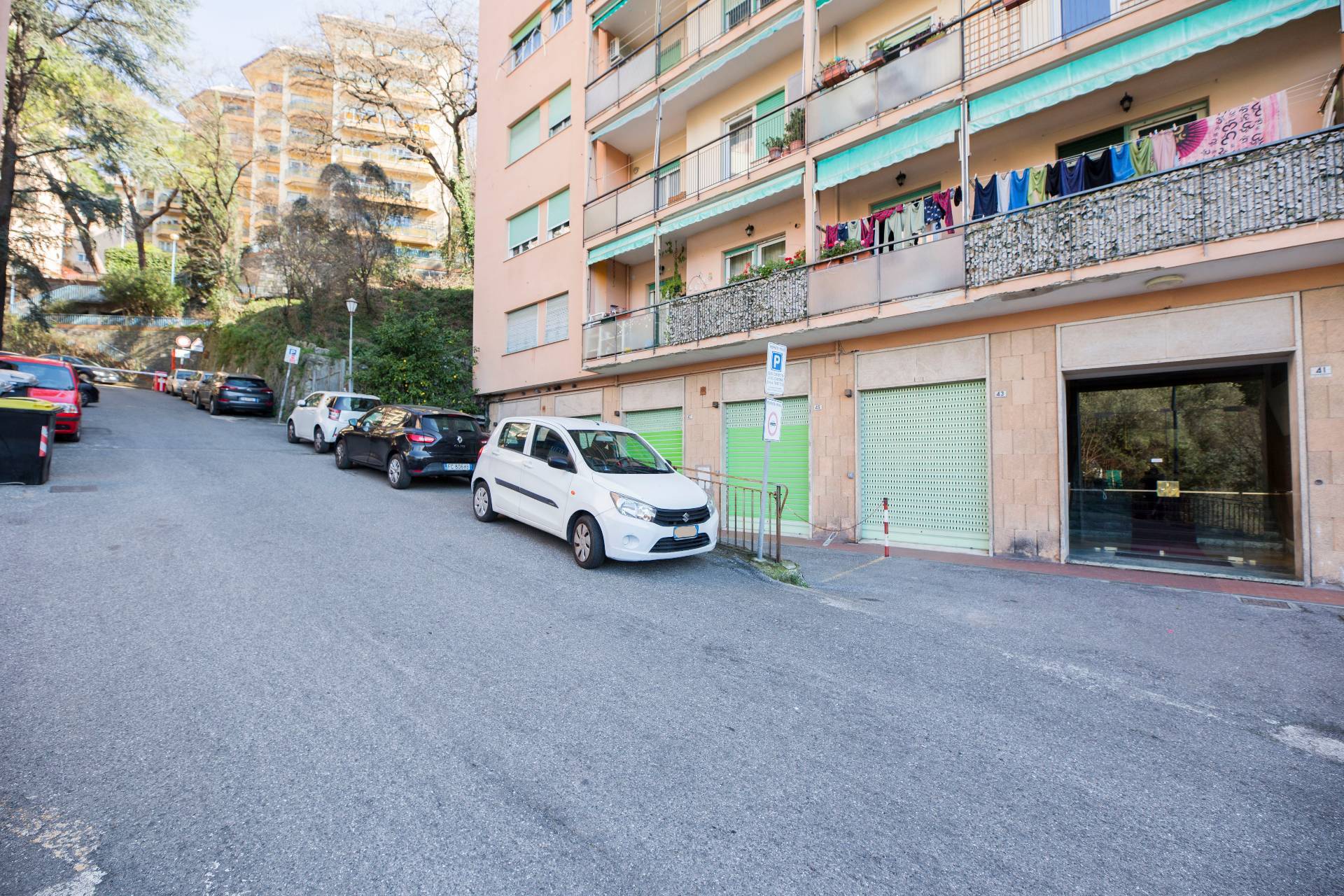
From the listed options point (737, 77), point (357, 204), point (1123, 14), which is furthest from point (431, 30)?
point (1123, 14)

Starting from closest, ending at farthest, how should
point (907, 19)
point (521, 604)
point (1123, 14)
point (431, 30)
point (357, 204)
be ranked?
point (521, 604) → point (1123, 14) → point (907, 19) → point (357, 204) → point (431, 30)

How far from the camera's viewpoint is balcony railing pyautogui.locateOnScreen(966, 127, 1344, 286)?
7.11 meters

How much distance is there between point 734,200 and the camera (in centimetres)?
1320

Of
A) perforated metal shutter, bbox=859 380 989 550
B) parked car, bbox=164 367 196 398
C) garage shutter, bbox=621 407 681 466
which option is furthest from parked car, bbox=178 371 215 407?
perforated metal shutter, bbox=859 380 989 550

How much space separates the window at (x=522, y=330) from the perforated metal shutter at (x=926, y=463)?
11.4m

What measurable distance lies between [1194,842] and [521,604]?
4.70m

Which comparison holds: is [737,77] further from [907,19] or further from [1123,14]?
[1123,14]

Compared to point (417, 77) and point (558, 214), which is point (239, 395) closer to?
point (558, 214)

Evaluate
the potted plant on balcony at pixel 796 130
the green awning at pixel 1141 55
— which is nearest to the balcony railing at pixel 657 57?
the potted plant on balcony at pixel 796 130

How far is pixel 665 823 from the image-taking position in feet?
8.65

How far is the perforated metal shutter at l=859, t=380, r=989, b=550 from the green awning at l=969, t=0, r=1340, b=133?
4.31 metres

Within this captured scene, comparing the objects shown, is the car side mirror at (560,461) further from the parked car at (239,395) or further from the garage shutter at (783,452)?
the parked car at (239,395)

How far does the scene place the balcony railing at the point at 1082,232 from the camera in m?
7.20

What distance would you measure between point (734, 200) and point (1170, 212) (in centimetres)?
770
